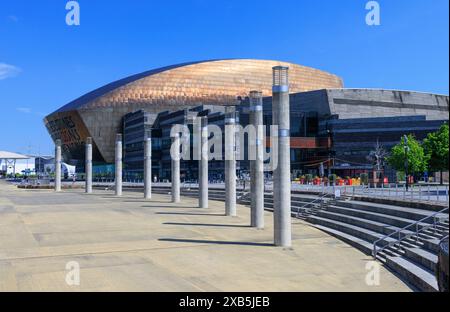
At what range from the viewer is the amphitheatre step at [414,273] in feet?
36.4

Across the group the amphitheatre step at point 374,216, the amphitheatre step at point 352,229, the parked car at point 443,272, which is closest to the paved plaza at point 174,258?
the amphitheatre step at point 352,229

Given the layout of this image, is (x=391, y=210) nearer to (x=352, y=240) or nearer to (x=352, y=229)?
(x=352, y=229)

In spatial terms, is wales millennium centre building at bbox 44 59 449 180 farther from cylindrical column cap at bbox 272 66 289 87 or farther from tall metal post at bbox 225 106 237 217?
cylindrical column cap at bbox 272 66 289 87

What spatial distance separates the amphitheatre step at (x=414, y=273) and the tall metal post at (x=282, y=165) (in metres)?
4.41

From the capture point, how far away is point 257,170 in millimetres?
23391

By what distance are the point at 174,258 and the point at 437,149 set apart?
4551cm

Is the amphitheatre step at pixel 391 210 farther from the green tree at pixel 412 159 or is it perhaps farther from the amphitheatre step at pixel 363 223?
the green tree at pixel 412 159

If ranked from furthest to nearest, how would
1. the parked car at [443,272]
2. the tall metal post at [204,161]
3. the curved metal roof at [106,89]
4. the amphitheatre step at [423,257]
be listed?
the curved metal roof at [106,89] < the tall metal post at [204,161] < the amphitheatre step at [423,257] < the parked car at [443,272]

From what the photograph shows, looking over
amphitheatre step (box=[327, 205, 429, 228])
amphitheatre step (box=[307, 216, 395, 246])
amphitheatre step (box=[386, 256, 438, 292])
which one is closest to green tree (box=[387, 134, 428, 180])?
amphitheatre step (box=[327, 205, 429, 228])

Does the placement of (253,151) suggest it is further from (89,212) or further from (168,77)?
(168,77)

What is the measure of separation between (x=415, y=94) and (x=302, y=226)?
82384 millimetres

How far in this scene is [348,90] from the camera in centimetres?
Result: 8575

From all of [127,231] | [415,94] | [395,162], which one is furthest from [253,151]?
[415,94]

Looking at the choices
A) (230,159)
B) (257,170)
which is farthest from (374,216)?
(230,159)
